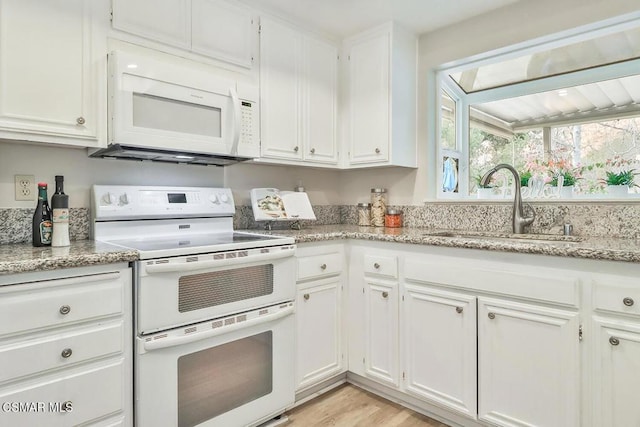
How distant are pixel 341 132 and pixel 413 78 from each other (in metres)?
0.61

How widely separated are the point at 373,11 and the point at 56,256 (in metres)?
2.09

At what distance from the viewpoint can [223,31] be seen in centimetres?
208

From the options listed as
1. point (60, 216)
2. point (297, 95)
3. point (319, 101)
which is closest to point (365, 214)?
point (319, 101)

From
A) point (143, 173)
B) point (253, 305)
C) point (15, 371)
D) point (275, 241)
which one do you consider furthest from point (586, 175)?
point (15, 371)

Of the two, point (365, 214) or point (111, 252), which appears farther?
point (365, 214)

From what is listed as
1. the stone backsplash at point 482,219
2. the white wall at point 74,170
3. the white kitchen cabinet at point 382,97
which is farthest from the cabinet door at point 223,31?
the stone backsplash at point 482,219

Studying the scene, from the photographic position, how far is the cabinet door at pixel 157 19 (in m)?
1.73

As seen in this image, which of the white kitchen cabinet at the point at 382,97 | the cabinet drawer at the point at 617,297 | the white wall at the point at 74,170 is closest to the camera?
the cabinet drawer at the point at 617,297

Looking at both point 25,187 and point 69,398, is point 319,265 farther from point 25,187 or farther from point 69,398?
point 25,187

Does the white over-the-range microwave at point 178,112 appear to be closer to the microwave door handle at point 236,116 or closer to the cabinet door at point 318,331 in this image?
the microwave door handle at point 236,116

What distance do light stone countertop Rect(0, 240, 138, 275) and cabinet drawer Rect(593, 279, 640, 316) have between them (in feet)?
5.65

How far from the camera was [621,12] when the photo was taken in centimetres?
189

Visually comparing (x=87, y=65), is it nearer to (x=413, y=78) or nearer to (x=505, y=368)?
(x=413, y=78)

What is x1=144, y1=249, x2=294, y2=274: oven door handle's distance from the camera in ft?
4.77
